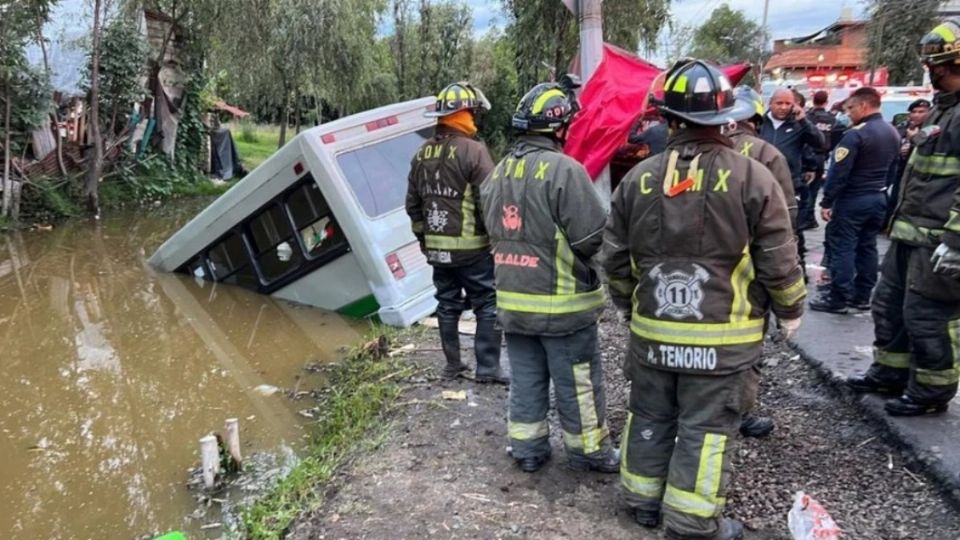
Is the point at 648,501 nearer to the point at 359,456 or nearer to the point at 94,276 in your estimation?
the point at 359,456

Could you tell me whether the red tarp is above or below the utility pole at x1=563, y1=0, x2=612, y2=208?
below

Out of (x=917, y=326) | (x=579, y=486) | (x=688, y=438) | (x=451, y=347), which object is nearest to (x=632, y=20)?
(x=451, y=347)

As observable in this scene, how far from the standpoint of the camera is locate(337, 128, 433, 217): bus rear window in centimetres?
609

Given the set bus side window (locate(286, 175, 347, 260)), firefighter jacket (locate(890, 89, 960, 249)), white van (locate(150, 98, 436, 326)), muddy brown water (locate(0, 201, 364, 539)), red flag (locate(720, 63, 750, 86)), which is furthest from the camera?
red flag (locate(720, 63, 750, 86))

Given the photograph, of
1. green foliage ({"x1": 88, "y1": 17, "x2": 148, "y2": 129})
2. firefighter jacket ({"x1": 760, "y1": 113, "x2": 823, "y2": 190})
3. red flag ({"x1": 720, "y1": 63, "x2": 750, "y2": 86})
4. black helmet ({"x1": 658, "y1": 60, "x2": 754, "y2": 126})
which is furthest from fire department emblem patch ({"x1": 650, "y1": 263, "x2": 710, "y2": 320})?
green foliage ({"x1": 88, "y1": 17, "x2": 148, "y2": 129})

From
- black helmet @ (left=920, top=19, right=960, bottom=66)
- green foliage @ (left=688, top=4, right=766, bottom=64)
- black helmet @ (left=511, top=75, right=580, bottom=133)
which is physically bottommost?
green foliage @ (left=688, top=4, right=766, bottom=64)

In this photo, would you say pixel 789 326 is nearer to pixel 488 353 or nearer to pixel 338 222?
pixel 488 353

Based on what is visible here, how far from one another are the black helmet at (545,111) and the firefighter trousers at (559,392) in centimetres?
92

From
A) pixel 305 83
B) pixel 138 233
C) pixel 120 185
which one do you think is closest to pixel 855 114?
pixel 138 233

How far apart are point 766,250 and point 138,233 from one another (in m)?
11.2

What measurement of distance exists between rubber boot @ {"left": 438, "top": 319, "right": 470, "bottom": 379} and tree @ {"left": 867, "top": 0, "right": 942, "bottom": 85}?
25.6 meters

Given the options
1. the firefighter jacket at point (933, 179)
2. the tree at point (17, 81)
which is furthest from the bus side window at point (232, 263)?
the tree at point (17, 81)

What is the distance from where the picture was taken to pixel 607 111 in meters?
Answer: 6.89

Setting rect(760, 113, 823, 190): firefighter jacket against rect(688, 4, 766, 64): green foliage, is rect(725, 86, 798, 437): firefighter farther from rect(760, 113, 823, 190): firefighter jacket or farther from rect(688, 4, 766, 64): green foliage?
rect(688, 4, 766, 64): green foliage
